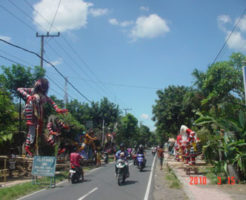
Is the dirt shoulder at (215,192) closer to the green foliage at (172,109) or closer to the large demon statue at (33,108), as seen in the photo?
the large demon statue at (33,108)

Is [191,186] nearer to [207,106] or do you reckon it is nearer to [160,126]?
[207,106]

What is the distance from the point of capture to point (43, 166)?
40.8 ft

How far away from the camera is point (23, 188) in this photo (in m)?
11.6

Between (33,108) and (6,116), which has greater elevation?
(33,108)

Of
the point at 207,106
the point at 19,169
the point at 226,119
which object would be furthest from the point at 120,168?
the point at 207,106

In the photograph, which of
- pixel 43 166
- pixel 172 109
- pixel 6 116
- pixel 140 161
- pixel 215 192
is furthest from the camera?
pixel 172 109

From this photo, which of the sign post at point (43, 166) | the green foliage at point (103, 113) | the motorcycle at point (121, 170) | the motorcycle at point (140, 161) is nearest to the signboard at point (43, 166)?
the sign post at point (43, 166)

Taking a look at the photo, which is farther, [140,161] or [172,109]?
[172,109]

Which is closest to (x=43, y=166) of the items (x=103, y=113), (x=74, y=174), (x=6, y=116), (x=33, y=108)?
(x=74, y=174)

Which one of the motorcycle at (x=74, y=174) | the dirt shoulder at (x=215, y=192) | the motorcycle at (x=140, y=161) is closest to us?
the dirt shoulder at (x=215, y=192)

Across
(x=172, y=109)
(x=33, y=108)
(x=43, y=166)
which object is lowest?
(x=43, y=166)

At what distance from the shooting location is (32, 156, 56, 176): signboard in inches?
485

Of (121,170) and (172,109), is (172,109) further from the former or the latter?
(121,170)

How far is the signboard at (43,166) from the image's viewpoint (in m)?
12.3
